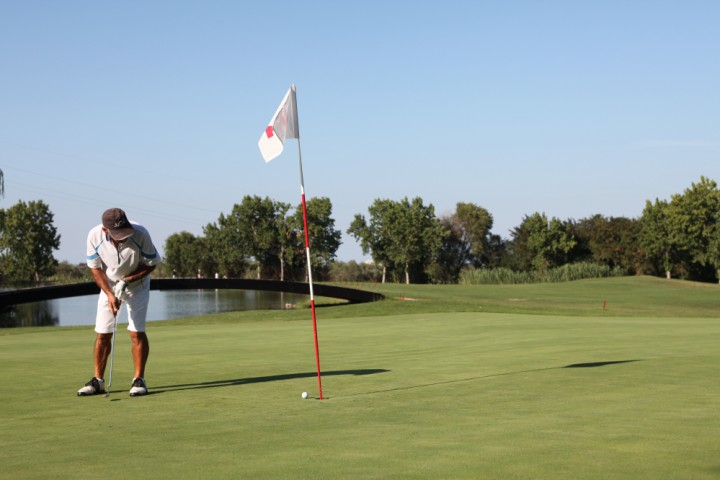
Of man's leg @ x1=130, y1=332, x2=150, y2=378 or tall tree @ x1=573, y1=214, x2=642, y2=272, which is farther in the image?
tall tree @ x1=573, y1=214, x2=642, y2=272

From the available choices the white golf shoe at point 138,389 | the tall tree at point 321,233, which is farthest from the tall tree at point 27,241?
the white golf shoe at point 138,389

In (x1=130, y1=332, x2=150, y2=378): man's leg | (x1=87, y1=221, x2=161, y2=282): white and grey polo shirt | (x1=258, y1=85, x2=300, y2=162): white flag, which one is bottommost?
(x1=130, y1=332, x2=150, y2=378): man's leg

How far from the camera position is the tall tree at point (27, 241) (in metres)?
89.6

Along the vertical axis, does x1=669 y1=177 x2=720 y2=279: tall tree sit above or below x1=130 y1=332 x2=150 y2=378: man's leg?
above

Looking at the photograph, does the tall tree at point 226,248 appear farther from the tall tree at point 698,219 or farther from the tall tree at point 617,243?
the tall tree at point 698,219

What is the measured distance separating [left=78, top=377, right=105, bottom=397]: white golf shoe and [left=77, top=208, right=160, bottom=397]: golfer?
0.06 m

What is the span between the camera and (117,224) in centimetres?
950

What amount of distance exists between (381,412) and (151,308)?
53.6 m

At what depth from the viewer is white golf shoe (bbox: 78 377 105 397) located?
9.27m

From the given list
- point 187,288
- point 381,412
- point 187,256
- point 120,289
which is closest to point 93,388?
point 120,289

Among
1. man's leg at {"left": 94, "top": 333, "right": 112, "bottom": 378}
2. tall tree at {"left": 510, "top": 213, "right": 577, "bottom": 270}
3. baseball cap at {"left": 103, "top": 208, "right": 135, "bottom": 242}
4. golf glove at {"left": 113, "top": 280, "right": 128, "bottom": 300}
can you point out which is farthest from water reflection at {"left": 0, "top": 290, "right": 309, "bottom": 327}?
baseball cap at {"left": 103, "top": 208, "right": 135, "bottom": 242}

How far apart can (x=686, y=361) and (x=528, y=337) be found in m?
5.76

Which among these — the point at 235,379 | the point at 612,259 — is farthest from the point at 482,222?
the point at 235,379

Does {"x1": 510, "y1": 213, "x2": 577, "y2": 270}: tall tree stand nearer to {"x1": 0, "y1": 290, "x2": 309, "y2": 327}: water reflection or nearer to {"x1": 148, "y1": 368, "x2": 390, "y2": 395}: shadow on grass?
{"x1": 0, "y1": 290, "x2": 309, "y2": 327}: water reflection
